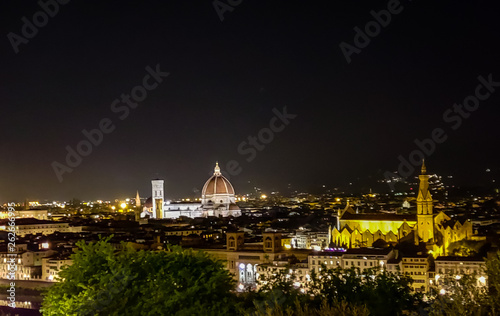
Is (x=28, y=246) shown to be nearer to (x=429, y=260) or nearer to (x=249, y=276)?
(x=249, y=276)

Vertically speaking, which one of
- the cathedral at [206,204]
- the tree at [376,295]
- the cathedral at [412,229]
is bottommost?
the tree at [376,295]

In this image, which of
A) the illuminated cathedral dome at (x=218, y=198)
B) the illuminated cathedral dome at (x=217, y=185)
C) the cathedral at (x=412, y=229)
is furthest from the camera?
the illuminated cathedral dome at (x=217, y=185)

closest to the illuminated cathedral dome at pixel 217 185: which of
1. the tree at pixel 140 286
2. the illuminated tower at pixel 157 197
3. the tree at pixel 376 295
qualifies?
the illuminated tower at pixel 157 197

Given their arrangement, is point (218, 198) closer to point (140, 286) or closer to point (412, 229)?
point (412, 229)

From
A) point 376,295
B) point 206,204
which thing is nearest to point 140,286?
point 376,295

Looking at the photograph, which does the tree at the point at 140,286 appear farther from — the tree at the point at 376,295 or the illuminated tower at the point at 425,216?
the illuminated tower at the point at 425,216

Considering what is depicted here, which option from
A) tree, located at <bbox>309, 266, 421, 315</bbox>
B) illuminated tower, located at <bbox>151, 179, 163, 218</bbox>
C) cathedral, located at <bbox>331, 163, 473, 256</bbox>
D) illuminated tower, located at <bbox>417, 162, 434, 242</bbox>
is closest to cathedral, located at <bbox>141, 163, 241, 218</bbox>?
illuminated tower, located at <bbox>151, 179, 163, 218</bbox>

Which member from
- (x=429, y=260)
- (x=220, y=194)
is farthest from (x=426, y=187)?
(x=220, y=194)
